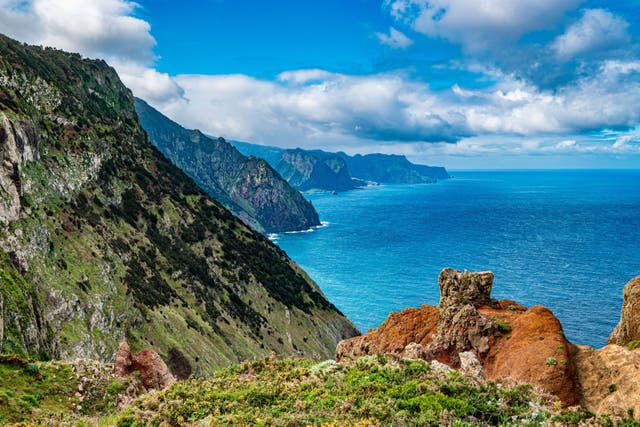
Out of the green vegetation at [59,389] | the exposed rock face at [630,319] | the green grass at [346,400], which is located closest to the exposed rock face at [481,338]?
the green grass at [346,400]

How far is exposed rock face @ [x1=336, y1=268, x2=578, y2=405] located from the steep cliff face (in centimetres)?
3339

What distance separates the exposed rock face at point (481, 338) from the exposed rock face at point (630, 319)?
187 inches

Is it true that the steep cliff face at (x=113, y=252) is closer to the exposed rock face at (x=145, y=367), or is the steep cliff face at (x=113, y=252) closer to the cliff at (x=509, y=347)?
the exposed rock face at (x=145, y=367)

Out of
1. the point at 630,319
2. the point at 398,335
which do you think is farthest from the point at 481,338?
the point at 630,319

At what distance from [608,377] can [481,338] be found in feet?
24.4

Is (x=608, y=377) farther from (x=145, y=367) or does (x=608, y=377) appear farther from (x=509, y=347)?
(x=145, y=367)

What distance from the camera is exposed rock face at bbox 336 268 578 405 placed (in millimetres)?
21547

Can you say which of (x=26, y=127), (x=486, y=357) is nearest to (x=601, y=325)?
(x=486, y=357)

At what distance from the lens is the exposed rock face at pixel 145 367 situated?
86.7 ft

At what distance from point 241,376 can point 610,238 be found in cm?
22879

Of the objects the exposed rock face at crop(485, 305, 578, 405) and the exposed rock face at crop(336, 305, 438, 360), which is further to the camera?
the exposed rock face at crop(336, 305, 438, 360)

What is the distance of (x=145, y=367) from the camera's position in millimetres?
27344

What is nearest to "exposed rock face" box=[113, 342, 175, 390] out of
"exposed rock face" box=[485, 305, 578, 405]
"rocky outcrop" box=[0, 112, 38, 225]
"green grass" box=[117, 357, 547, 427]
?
"green grass" box=[117, 357, 547, 427]

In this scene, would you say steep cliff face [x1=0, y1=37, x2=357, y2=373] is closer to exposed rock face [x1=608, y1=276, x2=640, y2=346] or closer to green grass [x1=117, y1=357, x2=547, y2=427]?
green grass [x1=117, y1=357, x2=547, y2=427]
